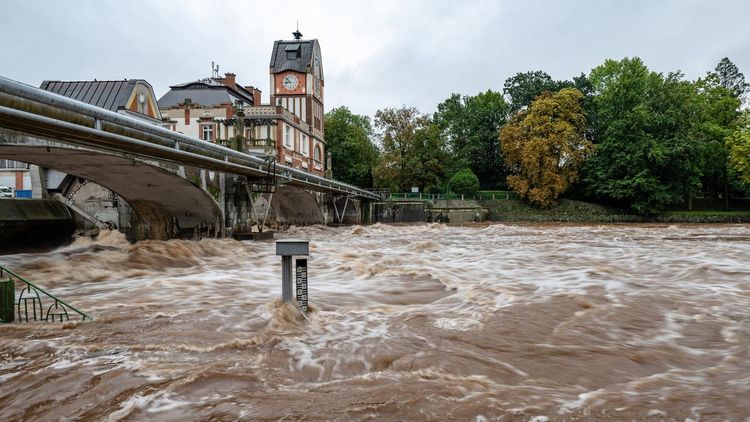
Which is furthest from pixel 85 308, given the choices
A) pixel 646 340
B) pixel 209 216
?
pixel 209 216

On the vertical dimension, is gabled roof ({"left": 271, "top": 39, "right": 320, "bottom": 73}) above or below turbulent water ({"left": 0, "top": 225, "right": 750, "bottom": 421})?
above

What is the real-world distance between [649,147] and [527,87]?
1508 cm

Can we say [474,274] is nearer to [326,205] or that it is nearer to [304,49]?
[326,205]

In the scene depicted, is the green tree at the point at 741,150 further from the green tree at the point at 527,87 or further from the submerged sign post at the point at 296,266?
the submerged sign post at the point at 296,266

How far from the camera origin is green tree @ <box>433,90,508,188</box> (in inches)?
2213

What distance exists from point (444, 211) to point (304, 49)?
20.2m

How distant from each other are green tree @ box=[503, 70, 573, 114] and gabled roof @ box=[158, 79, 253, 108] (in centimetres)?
2915

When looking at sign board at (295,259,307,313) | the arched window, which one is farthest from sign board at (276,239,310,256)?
the arched window

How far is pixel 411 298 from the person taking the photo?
7242mm

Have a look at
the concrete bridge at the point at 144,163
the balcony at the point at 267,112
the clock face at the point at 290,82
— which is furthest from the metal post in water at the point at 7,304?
the clock face at the point at 290,82

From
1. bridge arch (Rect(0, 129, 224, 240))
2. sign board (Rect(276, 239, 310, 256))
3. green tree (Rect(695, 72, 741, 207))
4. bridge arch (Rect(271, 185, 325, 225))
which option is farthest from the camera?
green tree (Rect(695, 72, 741, 207))

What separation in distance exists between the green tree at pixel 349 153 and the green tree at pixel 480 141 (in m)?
9.17

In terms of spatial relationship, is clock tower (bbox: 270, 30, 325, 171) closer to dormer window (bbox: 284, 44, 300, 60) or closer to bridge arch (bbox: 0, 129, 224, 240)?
dormer window (bbox: 284, 44, 300, 60)

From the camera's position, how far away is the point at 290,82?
4734cm
